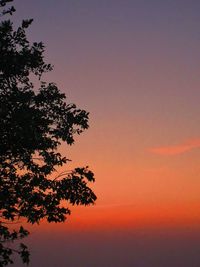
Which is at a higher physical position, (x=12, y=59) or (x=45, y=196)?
(x=12, y=59)

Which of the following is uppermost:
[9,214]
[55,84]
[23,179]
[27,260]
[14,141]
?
[55,84]

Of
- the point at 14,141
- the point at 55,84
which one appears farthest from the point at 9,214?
the point at 55,84

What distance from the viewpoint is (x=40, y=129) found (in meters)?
22.0

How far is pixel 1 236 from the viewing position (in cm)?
2206

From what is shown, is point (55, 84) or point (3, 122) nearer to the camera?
point (3, 122)

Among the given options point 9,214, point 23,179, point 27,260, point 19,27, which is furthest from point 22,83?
point 27,260

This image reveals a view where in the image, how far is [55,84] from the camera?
73.8 ft

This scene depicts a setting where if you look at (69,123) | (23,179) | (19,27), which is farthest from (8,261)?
(19,27)

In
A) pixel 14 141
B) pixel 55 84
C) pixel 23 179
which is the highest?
pixel 55 84

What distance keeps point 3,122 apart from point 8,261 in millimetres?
6807

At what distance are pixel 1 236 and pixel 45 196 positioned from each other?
2.88 metres

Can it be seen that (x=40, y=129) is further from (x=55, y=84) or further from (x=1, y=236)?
(x=1, y=236)

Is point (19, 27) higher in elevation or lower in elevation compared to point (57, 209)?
higher

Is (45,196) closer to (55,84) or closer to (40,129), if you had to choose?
(40,129)
